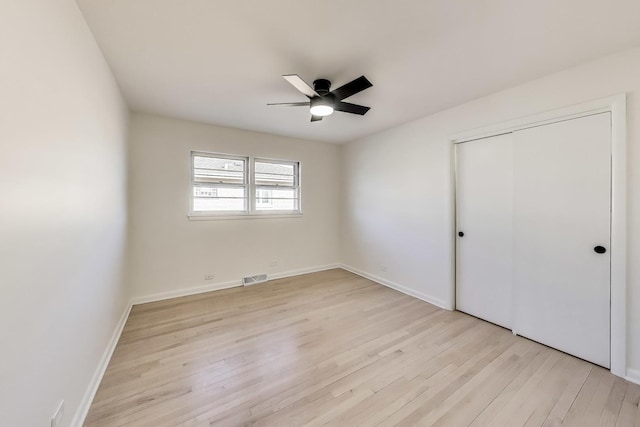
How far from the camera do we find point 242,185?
3986 mm

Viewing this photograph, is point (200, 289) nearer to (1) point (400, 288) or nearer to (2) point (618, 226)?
(1) point (400, 288)

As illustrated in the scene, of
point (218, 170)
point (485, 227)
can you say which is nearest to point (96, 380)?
point (218, 170)

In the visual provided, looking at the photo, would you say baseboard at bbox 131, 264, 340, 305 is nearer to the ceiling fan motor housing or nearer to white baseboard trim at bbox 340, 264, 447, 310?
white baseboard trim at bbox 340, 264, 447, 310

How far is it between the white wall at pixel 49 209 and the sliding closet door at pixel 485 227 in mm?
3530

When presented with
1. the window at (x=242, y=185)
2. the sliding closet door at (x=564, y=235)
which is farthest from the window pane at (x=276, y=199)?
the sliding closet door at (x=564, y=235)

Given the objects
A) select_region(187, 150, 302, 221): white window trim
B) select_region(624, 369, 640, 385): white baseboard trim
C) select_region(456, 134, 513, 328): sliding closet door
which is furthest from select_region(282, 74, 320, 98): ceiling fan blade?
select_region(624, 369, 640, 385): white baseboard trim

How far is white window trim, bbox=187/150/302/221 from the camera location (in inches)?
141

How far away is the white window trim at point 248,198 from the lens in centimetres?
359

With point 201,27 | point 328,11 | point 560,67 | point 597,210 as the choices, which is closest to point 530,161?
point 597,210

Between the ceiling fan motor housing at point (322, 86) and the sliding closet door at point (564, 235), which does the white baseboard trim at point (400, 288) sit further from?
the ceiling fan motor housing at point (322, 86)

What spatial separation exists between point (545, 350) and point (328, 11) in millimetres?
3304

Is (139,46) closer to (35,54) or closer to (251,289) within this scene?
(35,54)

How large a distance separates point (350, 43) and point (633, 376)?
3265 millimetres

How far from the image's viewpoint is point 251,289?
148 inches
